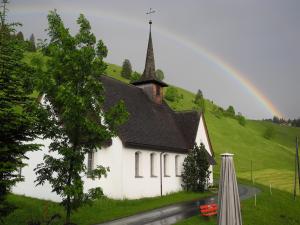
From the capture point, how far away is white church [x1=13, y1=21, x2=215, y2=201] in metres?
26.9

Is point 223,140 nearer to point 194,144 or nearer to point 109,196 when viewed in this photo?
point 194,144

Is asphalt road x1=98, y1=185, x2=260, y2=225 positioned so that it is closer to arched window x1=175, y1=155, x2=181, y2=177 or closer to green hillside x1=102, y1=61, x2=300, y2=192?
arched window x1=175, y1=155, x2=181, y2=177

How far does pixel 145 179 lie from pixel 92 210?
8.73m

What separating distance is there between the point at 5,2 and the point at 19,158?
23.1ft

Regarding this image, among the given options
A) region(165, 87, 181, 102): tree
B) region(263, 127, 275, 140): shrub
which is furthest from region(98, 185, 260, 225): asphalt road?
region(263, 127, 275, 140): shrub

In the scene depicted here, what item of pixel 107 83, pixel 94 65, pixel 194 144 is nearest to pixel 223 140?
pixel 194 144

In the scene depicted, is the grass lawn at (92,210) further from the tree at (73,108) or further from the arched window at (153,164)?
the arched window at (153,164)

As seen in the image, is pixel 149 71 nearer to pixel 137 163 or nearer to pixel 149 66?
pixel 149 66

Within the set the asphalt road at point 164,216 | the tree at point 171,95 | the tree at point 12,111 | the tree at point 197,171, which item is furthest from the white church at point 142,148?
the tree at point 171,95

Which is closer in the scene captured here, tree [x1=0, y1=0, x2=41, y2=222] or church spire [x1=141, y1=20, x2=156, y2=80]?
A: tree [x1=0, y1=0, x2=41, y2=222]

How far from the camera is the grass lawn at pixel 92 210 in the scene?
62.6ft

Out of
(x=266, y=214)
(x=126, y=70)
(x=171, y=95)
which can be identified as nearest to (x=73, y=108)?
(x=266, y=214)

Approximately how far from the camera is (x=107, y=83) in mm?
32969

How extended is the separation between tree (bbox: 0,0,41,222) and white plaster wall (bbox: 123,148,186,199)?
13.1m
